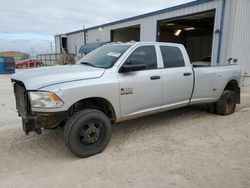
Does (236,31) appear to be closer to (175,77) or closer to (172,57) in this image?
(172,57)

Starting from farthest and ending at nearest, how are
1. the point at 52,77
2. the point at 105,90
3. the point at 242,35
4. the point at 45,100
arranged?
the point at 242,35, the point at 105,90, the point at 52,77, the point at 45,100

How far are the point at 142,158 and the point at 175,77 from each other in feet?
6.43

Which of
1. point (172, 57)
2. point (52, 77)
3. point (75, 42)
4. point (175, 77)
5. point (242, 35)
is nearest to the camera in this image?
point (52, 77)

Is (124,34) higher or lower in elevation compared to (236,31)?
higher

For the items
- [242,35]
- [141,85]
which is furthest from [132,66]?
[242,35]

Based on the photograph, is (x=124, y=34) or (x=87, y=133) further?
(x=124, y=34)

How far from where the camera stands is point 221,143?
4.01m

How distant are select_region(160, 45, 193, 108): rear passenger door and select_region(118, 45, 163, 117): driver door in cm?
22

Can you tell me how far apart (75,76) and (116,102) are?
852 mm

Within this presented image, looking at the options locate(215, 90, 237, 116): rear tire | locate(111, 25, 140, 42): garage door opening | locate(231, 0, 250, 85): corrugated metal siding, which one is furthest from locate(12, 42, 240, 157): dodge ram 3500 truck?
locate(111, 25, 140, 42): garage door opening

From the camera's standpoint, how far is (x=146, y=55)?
169 inches

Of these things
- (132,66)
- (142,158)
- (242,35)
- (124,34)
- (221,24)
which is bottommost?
(142,158)

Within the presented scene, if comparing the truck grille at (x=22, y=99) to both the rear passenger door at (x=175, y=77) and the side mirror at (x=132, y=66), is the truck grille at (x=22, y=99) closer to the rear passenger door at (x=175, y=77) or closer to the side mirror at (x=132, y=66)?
the side mirror at (x=132, y=66)

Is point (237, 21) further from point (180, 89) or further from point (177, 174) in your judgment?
point (177, 174)
